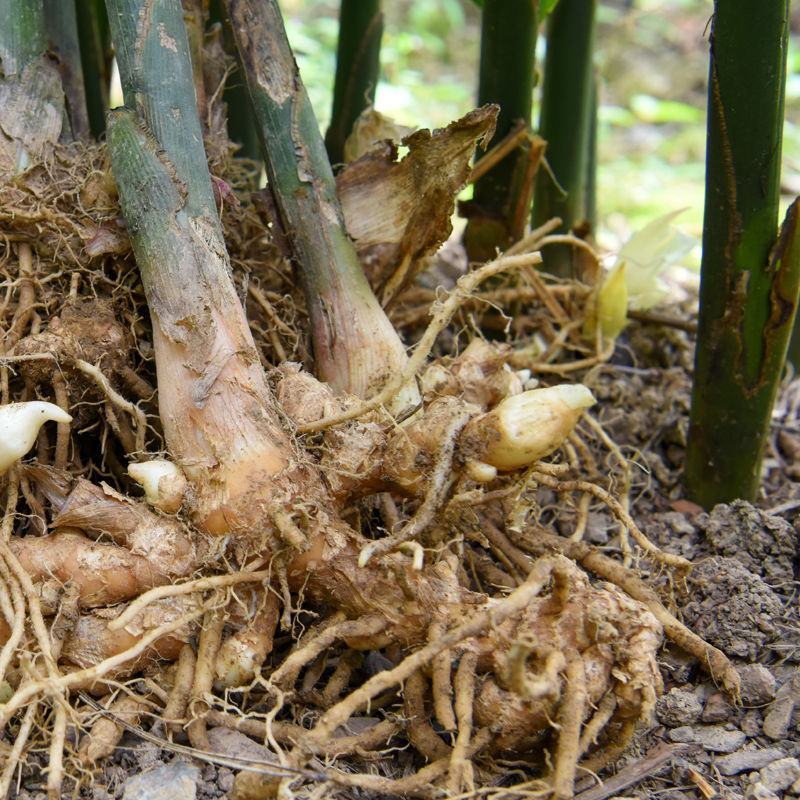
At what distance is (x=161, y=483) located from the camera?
0.96 meters

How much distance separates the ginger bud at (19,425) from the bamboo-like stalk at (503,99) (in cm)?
78

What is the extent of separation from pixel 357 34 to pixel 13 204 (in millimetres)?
655

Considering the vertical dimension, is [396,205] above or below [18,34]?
below

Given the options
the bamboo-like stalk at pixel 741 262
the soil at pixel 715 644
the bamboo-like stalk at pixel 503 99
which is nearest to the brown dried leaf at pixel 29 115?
the bamboo-like stalk at pixel 503 99

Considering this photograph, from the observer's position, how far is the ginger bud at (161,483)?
3.16 feet

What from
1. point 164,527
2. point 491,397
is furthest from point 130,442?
point 491,397

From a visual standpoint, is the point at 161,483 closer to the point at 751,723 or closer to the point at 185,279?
the point at 185,279

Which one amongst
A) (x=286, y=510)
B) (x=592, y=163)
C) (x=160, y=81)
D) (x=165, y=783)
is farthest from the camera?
(x=592, y=163)

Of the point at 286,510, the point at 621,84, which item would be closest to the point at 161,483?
the point at 286,510

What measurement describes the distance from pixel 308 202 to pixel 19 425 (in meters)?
0.45

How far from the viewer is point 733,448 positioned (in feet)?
3.95

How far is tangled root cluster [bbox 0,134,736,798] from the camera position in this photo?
0.85m

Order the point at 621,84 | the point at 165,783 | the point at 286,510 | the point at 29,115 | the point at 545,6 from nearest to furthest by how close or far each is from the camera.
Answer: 1. the point at 165,783
2. the point at 286,510
3. the point at 29,115
4. the point at 545,6
5. the point at 621,84

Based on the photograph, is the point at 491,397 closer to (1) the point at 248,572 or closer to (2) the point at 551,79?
(1) the point at 248,572
